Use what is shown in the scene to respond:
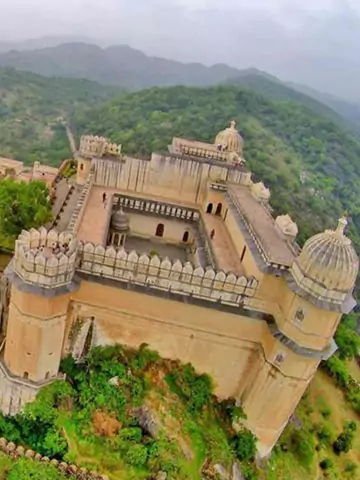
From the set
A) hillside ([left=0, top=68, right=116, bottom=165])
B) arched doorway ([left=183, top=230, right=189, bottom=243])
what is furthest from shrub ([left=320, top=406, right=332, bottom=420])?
hillside ([left=0, top=68, right=116, bottom=165])

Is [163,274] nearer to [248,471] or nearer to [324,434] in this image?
[248,471]

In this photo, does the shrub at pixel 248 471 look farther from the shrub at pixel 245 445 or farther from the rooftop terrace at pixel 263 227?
the rooftop terrace at pixel 263 227

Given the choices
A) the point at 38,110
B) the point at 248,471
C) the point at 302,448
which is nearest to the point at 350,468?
the point at 302,448

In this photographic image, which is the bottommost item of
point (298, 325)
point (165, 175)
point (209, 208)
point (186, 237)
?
point (186, 237)

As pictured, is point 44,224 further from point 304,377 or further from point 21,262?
point 304,377

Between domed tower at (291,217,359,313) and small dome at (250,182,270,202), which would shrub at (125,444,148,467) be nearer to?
domed tower at (291,217,359,313)

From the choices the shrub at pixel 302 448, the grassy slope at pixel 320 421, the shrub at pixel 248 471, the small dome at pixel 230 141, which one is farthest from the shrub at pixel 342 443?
the small dome at pixel 230 141
